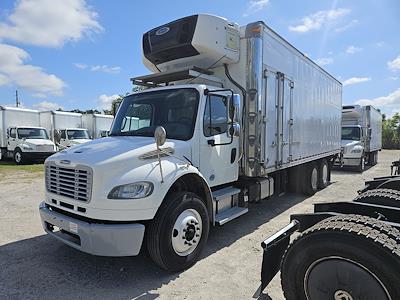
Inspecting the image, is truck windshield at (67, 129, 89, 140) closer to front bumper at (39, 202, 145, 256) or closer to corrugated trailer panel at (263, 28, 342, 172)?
corrugated trailer panel at (263, 28, 342, 172)

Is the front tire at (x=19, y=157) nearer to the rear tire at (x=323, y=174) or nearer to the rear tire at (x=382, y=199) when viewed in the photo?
the rear tire at (x=323, y=174)

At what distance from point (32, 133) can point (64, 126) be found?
3.38m

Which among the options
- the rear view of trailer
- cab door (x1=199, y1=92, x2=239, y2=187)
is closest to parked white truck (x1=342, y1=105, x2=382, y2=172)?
the rear view of trailer

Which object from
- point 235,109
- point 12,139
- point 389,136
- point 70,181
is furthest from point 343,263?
point 389,136

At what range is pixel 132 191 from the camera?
3.71m

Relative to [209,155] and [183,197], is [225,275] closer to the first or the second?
[183,197]

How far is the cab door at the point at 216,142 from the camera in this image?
4852mm

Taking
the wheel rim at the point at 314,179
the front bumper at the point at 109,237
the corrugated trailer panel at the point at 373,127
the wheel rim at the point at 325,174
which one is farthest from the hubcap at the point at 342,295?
the corrugated trailer panel at the point at 373,127

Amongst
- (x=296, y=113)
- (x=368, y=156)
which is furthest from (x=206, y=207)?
(x=368, y=156)

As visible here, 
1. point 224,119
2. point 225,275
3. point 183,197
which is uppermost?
point 224,119

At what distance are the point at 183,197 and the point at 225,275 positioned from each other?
1165 millimetres

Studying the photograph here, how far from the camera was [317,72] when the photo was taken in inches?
360

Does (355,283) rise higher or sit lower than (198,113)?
lower

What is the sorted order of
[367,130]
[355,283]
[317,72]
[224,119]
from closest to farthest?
[355,283], [224,119], [317,72], [367,130]
